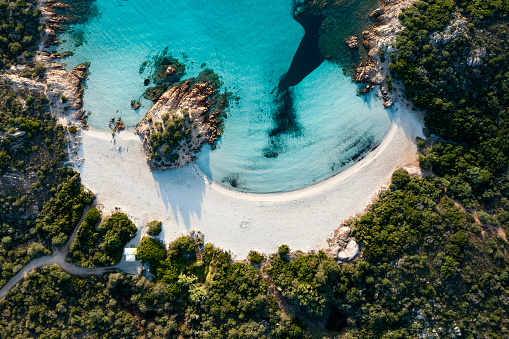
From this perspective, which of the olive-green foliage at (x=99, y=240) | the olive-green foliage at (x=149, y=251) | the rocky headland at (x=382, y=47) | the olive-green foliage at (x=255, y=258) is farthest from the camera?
the rocky headland at (x=382, y=47)

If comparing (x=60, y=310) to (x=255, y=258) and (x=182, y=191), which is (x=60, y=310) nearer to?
(x=182, y=191)

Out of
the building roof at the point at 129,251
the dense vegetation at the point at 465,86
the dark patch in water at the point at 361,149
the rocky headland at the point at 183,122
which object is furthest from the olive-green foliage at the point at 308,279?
the rocky headland at the point at 183,122

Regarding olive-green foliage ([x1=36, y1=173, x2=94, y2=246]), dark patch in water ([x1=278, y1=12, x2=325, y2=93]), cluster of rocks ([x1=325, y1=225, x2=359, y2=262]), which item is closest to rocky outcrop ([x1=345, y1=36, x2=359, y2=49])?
dark patch in water ([x1=278, y1=12, x2=325, y2=93])

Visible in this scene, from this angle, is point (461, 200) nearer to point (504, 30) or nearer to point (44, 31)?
point (504, 30)

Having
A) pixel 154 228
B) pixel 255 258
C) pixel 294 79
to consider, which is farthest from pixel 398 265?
pixel 154 228

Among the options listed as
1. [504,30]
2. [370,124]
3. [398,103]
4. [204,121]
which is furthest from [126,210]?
[504,30]

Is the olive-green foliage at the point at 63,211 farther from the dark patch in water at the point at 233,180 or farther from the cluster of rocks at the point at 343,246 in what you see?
the cluster of rocks at the point at 343,246
